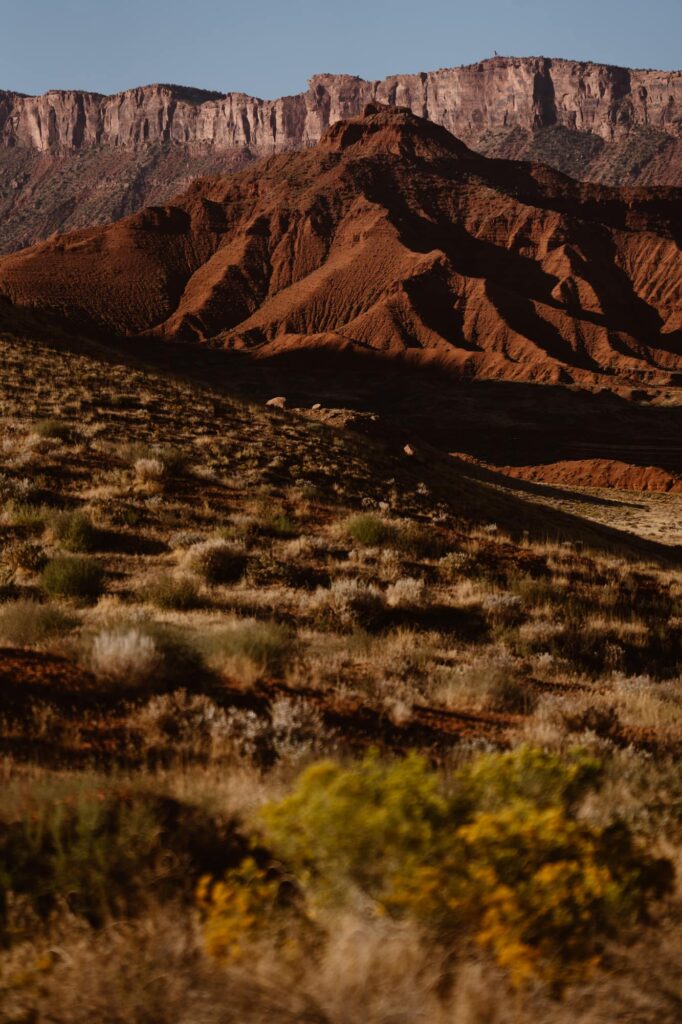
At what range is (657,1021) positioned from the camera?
2340 millimetres

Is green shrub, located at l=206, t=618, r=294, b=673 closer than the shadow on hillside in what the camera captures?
Yes

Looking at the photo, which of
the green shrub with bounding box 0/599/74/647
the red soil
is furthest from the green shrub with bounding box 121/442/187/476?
the red soil

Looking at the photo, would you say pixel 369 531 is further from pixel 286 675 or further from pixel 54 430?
pixel 54 430

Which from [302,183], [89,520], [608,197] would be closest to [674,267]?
[608,197]

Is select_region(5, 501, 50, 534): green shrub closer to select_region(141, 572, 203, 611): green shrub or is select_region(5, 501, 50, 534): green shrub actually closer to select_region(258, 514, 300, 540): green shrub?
select_region(141, 572, 203, 611): green shrub

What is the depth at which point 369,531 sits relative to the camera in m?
10.8

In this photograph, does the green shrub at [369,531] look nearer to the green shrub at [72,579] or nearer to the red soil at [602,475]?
the green shrub at [72,579]

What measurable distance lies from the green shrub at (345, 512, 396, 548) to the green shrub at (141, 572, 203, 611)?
3.69 meters

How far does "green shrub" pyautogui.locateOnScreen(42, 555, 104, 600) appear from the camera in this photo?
23.9 ft

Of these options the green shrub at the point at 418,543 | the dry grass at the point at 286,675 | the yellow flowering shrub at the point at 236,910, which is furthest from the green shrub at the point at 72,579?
the yellow flowering shrub at the point at 236,910

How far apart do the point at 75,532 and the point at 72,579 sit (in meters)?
1.71

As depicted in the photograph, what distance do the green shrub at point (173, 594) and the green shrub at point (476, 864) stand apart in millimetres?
4459

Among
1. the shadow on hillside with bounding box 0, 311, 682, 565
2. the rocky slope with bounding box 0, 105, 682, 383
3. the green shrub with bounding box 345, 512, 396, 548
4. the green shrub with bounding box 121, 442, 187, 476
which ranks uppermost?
the rocky slope with bounding box 0, 105, 682, 383

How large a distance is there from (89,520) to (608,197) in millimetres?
146458
